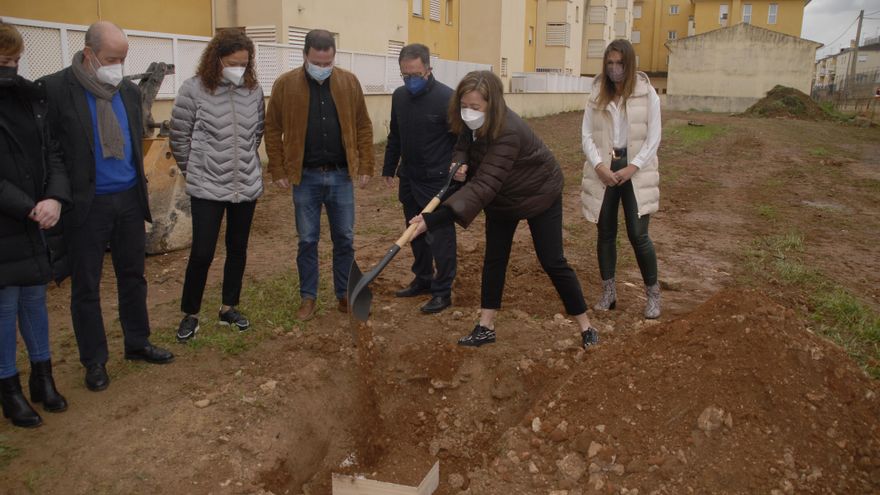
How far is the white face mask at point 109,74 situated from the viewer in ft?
12.4

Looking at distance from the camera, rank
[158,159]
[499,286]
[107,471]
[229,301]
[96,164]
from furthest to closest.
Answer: [158,159] → [229,301] → [499,286] → [96,164] → [107,471]

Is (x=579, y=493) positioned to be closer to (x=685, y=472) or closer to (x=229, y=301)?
(x=685, y=472)

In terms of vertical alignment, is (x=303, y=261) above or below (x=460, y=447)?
above

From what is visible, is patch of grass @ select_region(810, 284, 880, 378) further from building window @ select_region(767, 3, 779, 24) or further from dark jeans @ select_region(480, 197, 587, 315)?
building window @ select_region(767, 3, 779, 24)

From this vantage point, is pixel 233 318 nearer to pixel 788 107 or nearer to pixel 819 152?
pixel 819 152

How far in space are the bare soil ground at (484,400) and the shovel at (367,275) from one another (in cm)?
31

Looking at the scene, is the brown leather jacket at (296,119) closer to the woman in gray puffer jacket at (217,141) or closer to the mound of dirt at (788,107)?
the woman in gray puffer jacket at (217,141)

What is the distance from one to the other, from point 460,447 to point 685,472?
1.23m

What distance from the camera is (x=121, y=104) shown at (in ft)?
13.0

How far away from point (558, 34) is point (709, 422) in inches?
1490

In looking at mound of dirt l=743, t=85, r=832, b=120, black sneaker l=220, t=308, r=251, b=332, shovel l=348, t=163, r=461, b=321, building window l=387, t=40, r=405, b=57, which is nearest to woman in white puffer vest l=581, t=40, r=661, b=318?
shovel l=348, t=163, r=461, b=321

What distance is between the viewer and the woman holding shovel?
392cm

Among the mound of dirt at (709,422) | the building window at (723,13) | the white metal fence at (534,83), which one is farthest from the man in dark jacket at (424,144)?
the building window at (723,13)

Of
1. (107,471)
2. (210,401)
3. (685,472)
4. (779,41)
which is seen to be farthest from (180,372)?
(779,41)
